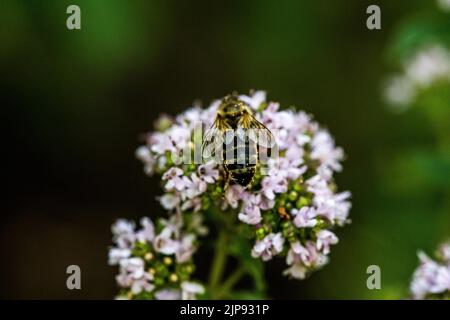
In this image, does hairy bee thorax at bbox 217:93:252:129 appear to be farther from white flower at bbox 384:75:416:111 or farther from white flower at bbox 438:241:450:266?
white flower at bbox 384:75:416:111

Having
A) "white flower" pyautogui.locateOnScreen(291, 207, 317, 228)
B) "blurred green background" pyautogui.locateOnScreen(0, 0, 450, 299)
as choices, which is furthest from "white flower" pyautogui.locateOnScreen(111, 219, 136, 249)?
"blurred green background" pyautogui.locateOnScreen(0, 0, 450, 299)

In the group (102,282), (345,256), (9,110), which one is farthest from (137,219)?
(345,256)

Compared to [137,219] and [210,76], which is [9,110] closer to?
[137,219]

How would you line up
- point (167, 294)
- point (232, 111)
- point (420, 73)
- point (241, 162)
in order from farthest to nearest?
point (420, 73) < point (167, 294) < point (232, 111) < point (241, 162)

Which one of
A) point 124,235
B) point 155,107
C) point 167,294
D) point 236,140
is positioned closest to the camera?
point 236,140

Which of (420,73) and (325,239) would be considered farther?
(420,73)

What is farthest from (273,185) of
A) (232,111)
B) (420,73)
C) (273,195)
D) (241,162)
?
(420,73)

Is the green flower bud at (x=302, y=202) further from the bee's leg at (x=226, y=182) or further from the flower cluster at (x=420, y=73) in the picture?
the flower cluster at (x=420, y=73)

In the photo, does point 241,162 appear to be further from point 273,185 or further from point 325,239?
point 325,239
